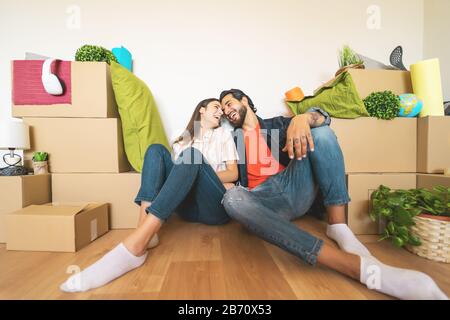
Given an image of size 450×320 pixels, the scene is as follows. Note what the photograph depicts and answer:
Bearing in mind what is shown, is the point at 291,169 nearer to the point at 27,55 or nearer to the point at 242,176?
the point at 242,176

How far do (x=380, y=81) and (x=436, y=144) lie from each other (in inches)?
16.2

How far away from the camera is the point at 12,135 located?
1.10 m

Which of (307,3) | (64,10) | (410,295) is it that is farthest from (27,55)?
(410,295)

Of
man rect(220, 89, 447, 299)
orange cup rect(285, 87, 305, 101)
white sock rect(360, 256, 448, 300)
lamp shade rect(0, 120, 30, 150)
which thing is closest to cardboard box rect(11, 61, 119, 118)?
lamp shade rect(0, 120, 30, 150)

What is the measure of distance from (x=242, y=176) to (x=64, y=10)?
5.07ft

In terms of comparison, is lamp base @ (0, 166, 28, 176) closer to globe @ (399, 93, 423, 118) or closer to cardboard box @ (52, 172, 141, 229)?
cardboard box @ (52, 172, 141, 229)

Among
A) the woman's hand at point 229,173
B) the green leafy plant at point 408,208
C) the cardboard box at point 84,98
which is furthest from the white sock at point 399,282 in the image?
the cardboard box at point 84,98

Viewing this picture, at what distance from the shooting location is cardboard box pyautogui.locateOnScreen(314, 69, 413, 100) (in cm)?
127

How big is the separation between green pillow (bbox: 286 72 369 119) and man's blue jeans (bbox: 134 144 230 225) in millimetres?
686

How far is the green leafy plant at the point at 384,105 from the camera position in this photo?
115 centimetres

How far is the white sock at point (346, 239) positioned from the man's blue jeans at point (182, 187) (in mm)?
472

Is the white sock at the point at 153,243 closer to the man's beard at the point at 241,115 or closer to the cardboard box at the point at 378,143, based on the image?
the man's beard at the point at 241,115
